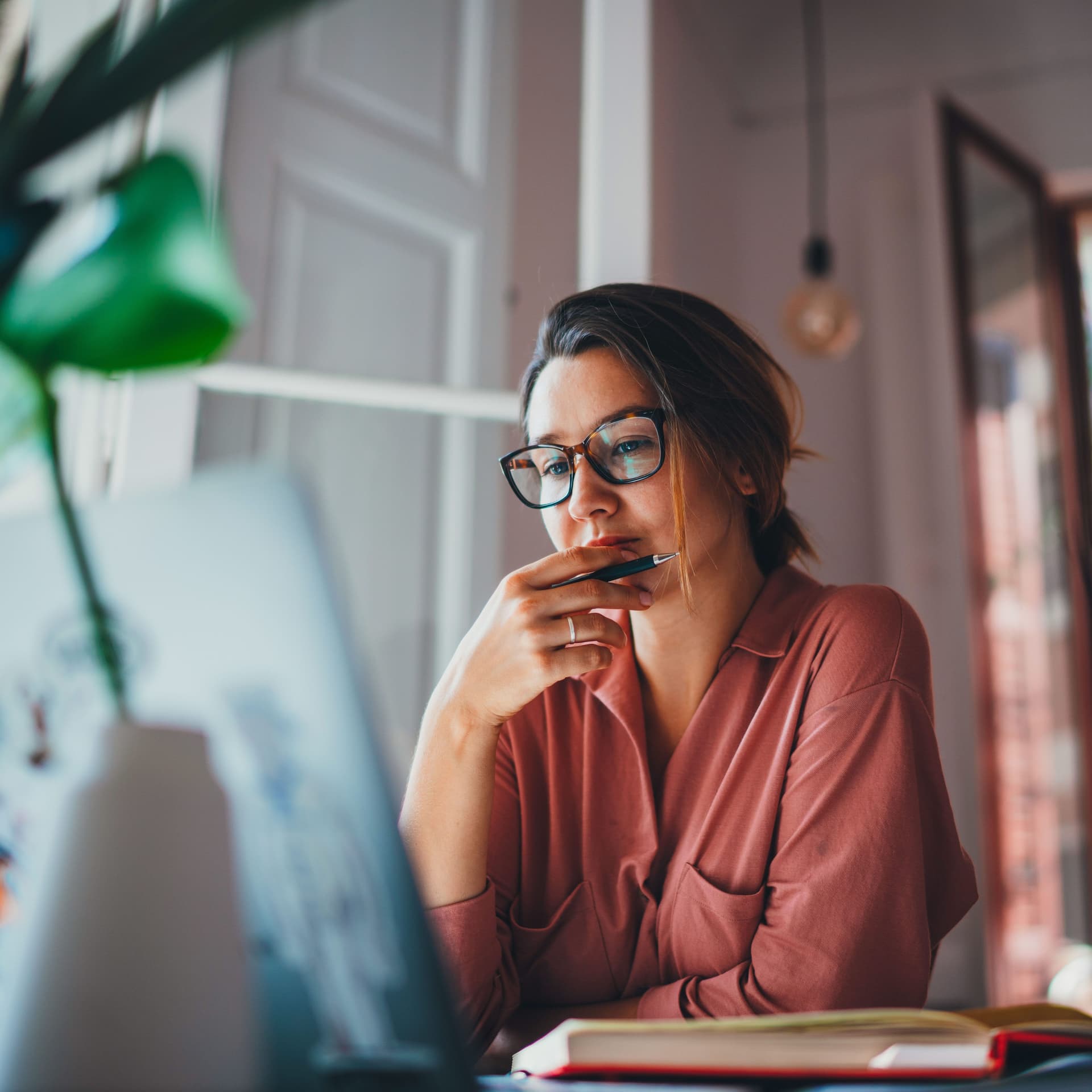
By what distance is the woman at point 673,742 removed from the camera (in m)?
0.85

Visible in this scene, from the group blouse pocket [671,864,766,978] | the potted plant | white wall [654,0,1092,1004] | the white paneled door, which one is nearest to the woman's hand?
blouse pocket [671,864,766,978]

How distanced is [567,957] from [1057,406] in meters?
3.12

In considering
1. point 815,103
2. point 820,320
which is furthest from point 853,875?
point 815,103

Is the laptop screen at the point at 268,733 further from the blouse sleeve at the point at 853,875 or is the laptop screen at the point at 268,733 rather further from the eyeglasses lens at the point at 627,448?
the eyeglasses lens at the point at 627,448

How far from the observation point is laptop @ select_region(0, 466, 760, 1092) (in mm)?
315

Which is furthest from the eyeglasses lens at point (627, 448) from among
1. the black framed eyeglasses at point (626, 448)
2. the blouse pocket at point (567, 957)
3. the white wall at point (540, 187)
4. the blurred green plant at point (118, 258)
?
the blurred green plant at point (118, 258)

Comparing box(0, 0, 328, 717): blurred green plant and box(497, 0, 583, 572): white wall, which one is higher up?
box(497, 0, 583, 572): white wall

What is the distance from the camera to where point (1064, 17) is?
370cm

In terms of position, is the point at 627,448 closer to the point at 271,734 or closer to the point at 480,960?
the point at 480,960

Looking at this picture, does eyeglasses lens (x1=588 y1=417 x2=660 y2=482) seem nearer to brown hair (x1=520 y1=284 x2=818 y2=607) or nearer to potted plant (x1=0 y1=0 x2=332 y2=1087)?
brown hair (x1=520 y1=284 x2=818 y2=607)

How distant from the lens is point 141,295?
0.38 meters

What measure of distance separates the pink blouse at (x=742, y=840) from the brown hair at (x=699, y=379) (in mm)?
100

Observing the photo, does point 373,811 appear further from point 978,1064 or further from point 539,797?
point 539,797

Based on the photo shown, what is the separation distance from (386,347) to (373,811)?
1.57m
